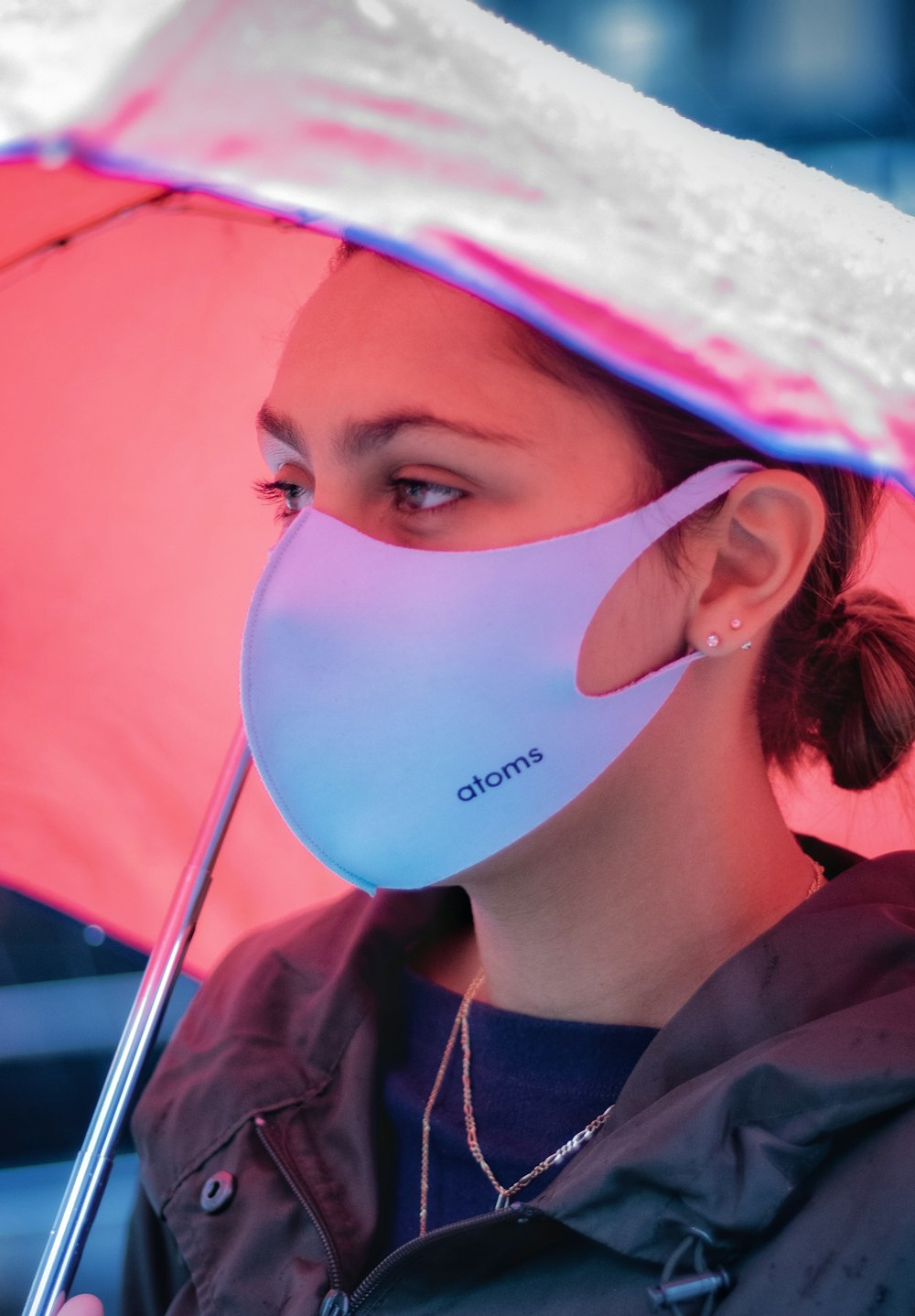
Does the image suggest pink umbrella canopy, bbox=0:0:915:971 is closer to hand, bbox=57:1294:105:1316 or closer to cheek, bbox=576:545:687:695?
cheek, bbox=576:545:687:695

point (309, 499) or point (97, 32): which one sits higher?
point (97, 32)

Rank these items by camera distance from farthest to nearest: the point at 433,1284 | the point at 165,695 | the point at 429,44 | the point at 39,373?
the point at 165,695 < the point at 39,373 < the point at 433,1284 < the point at 429,44

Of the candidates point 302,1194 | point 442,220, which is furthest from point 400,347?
point 302,1194

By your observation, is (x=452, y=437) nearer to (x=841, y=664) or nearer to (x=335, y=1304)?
(x=841, y=664)

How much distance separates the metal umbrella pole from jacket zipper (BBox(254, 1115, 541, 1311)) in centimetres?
22

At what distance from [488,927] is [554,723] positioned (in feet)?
1.03

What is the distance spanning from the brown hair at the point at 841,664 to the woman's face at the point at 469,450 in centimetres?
18

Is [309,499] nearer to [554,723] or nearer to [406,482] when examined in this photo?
[406,482]

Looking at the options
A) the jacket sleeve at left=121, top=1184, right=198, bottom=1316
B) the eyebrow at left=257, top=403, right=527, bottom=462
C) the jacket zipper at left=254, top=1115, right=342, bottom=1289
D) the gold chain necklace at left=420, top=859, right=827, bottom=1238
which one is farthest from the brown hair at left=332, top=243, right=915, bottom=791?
the jacket sleeve at left=121, top=1184, right=198, bottom=1316

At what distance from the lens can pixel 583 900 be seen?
1.27 m

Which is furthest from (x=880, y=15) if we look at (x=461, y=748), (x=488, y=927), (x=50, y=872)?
(x=50, y=872)

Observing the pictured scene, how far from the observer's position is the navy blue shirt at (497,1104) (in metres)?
1.27

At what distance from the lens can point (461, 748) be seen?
1.15m

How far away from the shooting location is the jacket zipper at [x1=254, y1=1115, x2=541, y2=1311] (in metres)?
1.07
